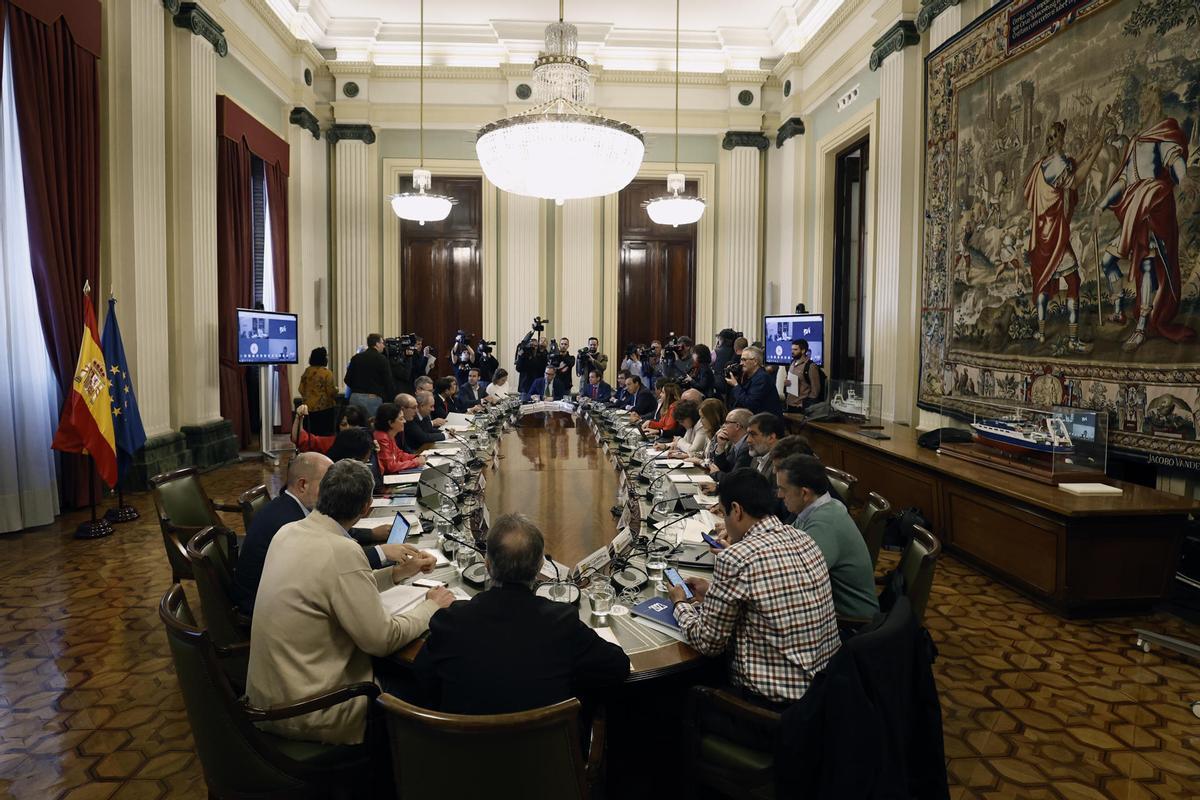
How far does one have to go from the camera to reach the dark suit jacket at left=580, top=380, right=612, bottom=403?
924 cm

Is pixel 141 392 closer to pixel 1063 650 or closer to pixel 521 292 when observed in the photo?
pixel 521 292

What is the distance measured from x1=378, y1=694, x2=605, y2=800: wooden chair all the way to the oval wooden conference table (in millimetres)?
471

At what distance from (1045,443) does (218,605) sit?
4.59 meters

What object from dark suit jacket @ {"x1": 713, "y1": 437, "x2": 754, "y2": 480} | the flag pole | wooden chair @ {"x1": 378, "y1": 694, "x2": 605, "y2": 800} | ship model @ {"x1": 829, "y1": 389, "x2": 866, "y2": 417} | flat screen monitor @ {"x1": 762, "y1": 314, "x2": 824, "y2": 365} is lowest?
the flag pole

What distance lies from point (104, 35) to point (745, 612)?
7.22 metres

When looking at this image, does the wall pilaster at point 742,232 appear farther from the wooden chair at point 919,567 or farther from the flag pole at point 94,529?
the wooden chair at point 919,567

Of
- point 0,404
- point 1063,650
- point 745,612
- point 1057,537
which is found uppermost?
point 0,404

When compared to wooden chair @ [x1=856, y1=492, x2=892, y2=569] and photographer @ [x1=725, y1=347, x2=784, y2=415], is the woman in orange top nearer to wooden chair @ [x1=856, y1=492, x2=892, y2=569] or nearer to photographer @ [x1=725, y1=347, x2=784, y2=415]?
photographer @ [x1=725, y1=347, x2=784, y2=415]

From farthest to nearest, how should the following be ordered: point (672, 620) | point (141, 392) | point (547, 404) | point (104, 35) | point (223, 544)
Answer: point (547, 404) → point (141, 392) → point (104, 35) → point (223, 544) → point (672, 620)

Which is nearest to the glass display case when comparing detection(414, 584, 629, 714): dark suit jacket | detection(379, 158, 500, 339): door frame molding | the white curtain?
detection(414, 584, 629, 714): dark suit jacket

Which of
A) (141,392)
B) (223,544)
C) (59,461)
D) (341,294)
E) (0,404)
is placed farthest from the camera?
(341,294)

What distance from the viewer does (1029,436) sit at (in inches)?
187

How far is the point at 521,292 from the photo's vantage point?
39.7ft

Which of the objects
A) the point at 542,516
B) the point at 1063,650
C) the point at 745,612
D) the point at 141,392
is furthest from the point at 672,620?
the point at 141,392
